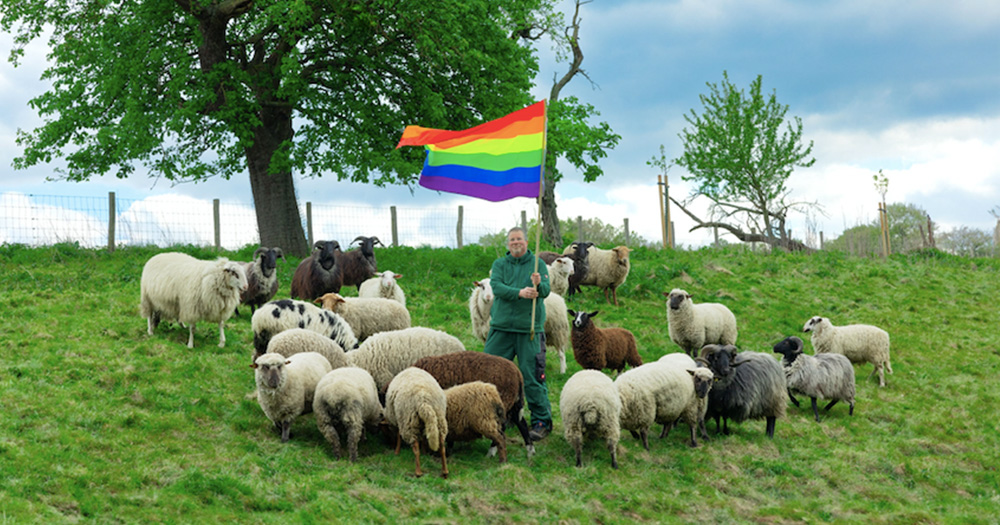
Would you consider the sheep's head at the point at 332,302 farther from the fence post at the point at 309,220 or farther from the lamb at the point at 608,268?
the fence post at the point at 309,220

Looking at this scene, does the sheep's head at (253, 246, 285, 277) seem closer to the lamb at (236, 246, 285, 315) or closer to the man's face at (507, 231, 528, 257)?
the lamb at (236, 246, 285, 315)

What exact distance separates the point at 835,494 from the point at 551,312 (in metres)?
4.73

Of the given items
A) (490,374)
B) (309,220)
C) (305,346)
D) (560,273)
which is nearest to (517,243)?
(490,374)

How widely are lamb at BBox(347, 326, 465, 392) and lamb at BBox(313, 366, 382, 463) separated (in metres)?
0.98

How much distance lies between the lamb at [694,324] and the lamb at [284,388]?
657cm

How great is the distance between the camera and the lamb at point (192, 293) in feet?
35.8

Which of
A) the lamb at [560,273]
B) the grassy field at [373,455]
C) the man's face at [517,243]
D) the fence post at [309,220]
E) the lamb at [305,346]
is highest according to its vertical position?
the fence post at [309,220]

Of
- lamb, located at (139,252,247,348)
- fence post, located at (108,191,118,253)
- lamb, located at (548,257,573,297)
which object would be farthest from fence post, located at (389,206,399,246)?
lamb, located at (139,252,247,348)

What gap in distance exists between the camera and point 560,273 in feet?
49.5

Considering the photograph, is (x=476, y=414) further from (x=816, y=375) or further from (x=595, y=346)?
(x=816, y=375)

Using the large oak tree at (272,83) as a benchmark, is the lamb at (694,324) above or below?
below

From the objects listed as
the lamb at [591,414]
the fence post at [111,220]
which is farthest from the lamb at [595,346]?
the fence post at [111,220]

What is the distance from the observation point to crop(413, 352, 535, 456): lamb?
7715 millimetres

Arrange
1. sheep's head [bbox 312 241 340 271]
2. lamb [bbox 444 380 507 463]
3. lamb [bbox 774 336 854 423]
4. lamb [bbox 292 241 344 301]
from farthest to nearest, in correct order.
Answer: sheep's head [bbox 312 241 340 271], lamb [bbox 292 241 344 301], lamb [bbox 774 336 854 423], lamb [bbox 444 380 507 463]
